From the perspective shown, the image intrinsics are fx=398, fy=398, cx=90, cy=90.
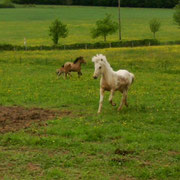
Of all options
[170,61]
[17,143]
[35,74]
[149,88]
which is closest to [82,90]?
[149,88]

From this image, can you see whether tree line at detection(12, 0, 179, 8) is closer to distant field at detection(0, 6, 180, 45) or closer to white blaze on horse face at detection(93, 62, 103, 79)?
distant field at detection(0, 6, 180, 45)

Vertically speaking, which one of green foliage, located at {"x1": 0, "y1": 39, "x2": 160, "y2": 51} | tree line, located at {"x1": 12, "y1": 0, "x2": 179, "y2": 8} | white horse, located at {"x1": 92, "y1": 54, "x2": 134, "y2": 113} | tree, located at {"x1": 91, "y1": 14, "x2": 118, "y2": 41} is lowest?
green foliage, located at {"x1": 0, "y1": 39, "x2": 160, "y2": 51}

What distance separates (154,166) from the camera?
10.3m

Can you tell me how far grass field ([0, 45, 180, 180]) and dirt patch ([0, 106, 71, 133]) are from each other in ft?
1.73

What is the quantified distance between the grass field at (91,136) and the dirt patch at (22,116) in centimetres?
53

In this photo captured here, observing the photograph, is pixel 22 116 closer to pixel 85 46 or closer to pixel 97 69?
pixel 97 69

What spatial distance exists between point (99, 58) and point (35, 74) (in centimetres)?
1544

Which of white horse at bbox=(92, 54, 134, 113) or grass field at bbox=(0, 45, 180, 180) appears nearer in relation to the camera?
grass field at bbox=(0, 45, 180, 180)

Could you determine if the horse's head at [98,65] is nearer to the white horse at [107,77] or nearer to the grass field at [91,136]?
the white horse at [107,77]

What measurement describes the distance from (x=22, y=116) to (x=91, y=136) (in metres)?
3.99

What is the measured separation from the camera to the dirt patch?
14.3 m

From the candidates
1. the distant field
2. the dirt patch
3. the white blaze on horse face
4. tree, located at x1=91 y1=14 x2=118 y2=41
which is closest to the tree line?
the distant field

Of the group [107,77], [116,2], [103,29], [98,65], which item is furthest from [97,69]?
[116,2]

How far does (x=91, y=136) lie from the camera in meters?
12.8
